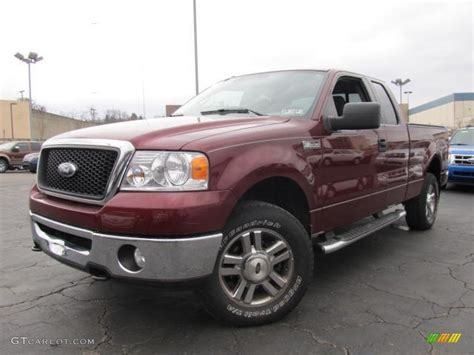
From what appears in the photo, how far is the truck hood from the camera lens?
2.81 meters

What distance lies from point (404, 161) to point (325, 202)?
1.90 meters

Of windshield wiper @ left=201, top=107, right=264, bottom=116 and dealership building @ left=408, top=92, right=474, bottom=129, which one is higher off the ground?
dealership building @ left=408, top=92, right=474, bottom=129

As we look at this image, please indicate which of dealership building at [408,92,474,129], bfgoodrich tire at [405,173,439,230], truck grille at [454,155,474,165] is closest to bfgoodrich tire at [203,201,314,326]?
bfgoodrich tire at [405,173,439,230]

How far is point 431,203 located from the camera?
20.8ft

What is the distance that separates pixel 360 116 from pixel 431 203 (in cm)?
335

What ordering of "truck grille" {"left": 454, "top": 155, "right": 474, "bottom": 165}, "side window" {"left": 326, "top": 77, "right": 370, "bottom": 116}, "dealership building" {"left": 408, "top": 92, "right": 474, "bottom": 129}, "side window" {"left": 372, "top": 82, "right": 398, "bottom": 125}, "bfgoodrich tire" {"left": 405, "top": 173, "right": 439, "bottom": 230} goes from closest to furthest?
1. "side window" {"left": 326, "top": 77, "right": 370, "bottom": 116}
2. "side window" {"left": 372, "top": 82, "right": 398, "bottom": 125}
3. "bfgoodrich tire" {"left": 405, "top": 173, "right": 439, "bottom": 230}
4. "truck grille" {"left": 454, "top": 155, "right": 474, "bottom": 165}
5. "dealership building" {"left": 408, "top": 92, "right": 474, "bottom": 129}

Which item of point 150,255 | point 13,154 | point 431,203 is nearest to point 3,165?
point 13,154

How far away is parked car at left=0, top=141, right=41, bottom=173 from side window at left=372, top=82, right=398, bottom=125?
24178 mm

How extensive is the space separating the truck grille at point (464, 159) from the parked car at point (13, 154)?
22.4 m

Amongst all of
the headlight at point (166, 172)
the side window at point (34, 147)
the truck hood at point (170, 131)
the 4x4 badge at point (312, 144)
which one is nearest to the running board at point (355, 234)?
the 4x4 badge at point (312, 144)

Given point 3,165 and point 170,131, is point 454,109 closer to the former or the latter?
point 3,165

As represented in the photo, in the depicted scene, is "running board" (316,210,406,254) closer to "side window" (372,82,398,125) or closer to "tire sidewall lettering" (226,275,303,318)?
"tire sidewall lettering" (226,275,303,318)

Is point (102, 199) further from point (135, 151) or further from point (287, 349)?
point (287, 349)

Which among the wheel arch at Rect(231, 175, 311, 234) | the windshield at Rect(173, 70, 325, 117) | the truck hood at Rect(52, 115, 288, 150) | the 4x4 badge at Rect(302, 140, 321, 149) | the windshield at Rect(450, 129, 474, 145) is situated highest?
the windshield at Rect(173, 70, 325, 117)
